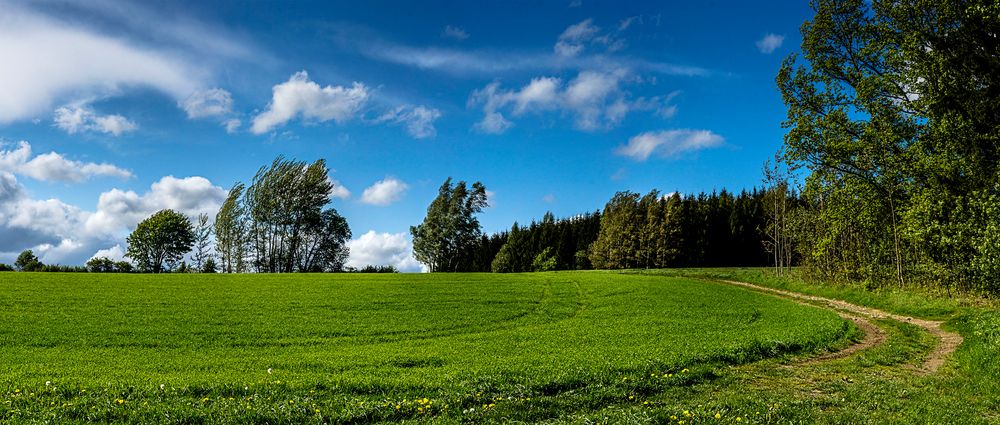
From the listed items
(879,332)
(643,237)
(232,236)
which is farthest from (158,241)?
(879,332)

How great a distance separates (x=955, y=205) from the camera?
29.3 m

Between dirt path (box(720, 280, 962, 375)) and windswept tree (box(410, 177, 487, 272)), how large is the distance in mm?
66684

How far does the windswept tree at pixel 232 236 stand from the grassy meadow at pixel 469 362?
5995 centimetres

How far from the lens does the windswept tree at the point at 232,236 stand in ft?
305

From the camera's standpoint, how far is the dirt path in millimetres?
17406

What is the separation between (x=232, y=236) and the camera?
308ft

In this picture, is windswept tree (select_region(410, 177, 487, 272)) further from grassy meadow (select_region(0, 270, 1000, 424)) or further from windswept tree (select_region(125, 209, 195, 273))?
grassy meadow (select_region(0, 270, 1000, 424))

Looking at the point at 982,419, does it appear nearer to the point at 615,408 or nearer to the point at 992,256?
the point at 615,408

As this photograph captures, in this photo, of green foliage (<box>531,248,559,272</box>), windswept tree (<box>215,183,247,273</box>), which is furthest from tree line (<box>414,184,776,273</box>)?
windswept tree (<box>215,183,247,273</box>)

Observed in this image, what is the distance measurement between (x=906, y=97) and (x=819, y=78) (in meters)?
4.87

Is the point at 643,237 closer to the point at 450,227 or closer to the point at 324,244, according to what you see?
the point at 450,227

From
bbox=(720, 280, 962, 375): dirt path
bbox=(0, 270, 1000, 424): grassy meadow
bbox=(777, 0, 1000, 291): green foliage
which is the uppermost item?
bbox=(777, 0, 1000, 291): green foliage

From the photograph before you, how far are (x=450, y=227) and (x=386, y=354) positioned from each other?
81240 mm

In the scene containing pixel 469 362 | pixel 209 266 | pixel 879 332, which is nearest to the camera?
pixel 469 362
